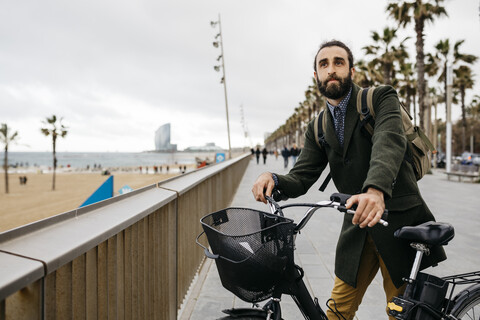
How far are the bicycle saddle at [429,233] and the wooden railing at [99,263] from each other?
55.2 inches

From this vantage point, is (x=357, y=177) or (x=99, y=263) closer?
(x=99, y=263)

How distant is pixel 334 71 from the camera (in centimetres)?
196

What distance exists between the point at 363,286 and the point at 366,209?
1020 millimetres

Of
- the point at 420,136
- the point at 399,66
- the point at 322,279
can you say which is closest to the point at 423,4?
the point at 399,66

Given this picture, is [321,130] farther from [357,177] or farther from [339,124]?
[357,177]

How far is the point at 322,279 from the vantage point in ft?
14.7

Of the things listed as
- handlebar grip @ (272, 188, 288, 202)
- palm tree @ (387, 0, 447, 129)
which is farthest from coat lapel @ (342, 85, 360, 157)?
palm tree @ (387, 0, 447, 129)

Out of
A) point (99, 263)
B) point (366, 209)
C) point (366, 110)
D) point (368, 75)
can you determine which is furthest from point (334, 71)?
point (368, 75)

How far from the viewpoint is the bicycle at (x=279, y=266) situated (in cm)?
142

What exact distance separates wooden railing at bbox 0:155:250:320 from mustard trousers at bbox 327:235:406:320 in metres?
1.21

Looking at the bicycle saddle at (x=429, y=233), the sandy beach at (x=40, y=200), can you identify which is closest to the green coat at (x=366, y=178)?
the bicycle saddle at (x=429, y=233)

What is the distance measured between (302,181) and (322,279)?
2.72 m

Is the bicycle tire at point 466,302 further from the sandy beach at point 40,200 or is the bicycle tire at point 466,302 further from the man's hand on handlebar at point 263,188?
the sandy beach at point 40,200

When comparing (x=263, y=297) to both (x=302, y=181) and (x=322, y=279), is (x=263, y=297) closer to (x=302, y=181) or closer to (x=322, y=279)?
(x=302, y=181)
